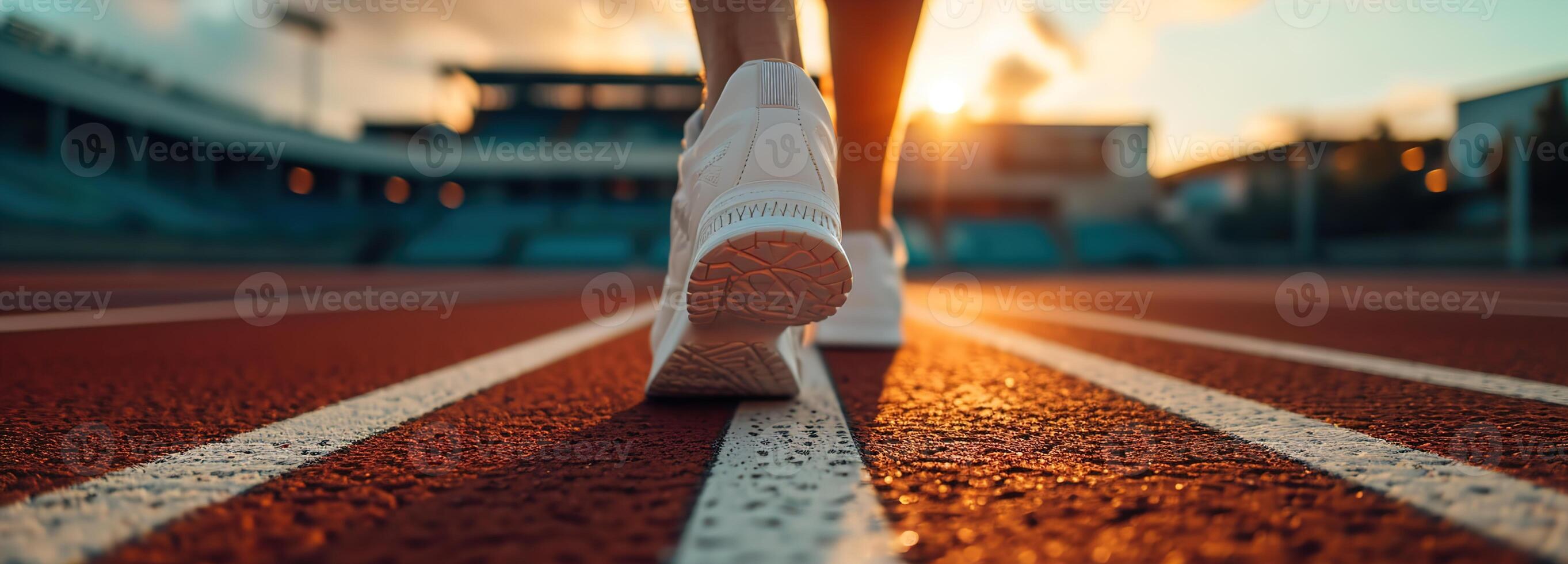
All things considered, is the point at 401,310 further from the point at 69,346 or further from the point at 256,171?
the point at 256,171

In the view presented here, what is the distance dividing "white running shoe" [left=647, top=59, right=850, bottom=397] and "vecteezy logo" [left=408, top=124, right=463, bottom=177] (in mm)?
25984

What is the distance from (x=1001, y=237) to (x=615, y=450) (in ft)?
70.4

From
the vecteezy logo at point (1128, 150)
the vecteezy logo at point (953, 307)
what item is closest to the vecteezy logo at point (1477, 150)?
the vecteezy logo at point (1128, 150)

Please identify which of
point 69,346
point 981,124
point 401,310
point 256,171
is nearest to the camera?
point 69,346

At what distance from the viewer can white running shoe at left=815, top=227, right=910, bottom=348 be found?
1.45 m

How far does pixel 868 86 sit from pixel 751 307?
0.84 m

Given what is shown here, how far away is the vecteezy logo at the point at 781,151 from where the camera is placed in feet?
2.57

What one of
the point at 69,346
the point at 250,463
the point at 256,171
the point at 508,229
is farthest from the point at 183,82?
the point at 250,463

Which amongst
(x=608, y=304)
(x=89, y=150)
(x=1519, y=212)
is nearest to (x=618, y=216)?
(x=89, y=150)

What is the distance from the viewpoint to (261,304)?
3.19m

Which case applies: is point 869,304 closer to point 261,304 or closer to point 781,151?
point 781,151

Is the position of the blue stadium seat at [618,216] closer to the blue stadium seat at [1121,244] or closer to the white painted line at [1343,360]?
the blue stadium seat at [1121,244]

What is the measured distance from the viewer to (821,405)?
2.76 ft

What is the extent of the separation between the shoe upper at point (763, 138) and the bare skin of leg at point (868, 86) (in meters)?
0.51
